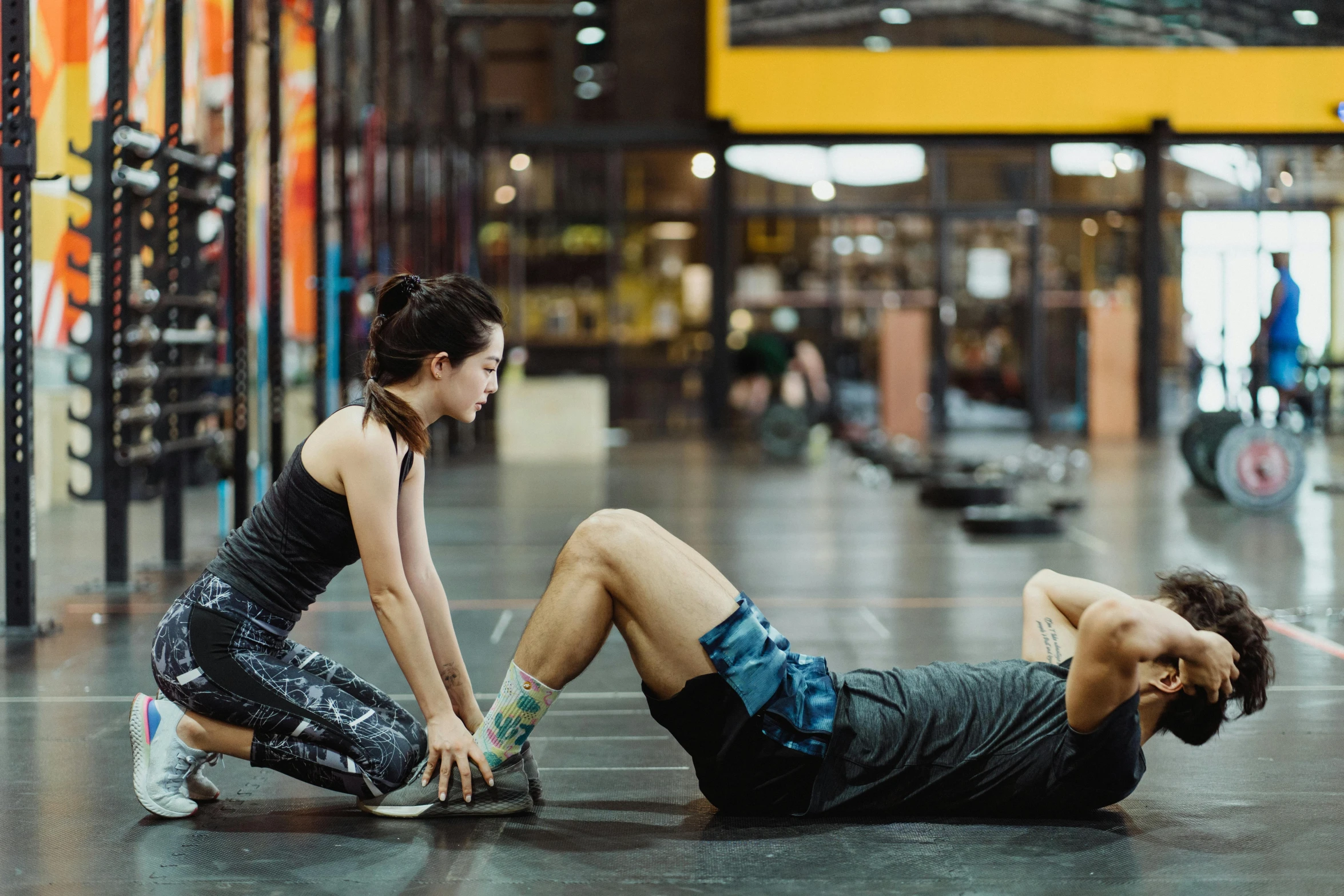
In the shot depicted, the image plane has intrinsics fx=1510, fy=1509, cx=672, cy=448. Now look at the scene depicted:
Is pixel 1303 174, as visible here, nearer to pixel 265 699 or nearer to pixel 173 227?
pixel 173 227

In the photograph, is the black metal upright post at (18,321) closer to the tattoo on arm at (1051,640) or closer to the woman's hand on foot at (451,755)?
the woman's hand on foot at (451,755)

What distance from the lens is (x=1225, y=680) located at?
269cm

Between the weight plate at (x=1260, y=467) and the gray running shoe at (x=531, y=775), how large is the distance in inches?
271

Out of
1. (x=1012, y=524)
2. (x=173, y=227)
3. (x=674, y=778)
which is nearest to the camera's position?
(x=674, y=778)

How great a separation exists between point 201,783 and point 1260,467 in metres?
7.39

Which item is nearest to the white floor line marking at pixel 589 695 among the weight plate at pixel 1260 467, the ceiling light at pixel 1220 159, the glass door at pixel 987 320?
the weight plate at pixel 1260 467

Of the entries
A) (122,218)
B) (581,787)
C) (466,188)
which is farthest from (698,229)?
(581,787)

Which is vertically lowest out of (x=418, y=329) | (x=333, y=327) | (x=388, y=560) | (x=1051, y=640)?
(x=1051, y=640)

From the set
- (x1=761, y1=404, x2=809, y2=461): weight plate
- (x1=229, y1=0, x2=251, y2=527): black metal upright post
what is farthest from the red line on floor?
(x1=761, y1=404, x2=809, y2=461): weight plate

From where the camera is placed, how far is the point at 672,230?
1908 cm

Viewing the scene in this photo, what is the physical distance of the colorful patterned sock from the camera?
9.43ft

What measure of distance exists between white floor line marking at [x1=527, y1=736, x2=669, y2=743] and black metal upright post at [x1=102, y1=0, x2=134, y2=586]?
2.95 meters

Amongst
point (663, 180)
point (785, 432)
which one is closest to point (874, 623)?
point (785, 432)

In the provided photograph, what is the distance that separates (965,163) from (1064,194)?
1319 millimetres
